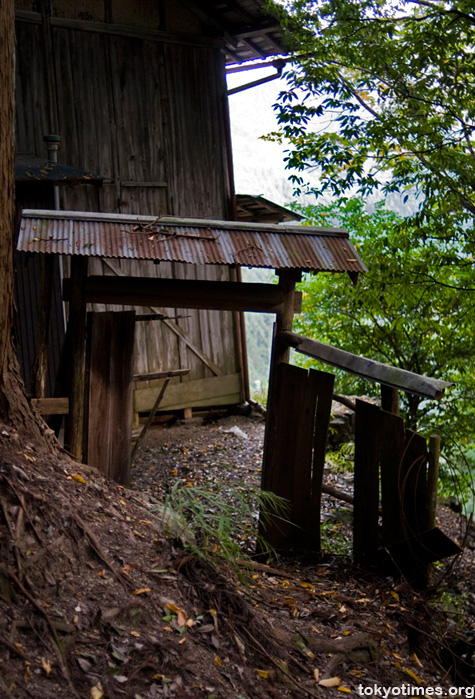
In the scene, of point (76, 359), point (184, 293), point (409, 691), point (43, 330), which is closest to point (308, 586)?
point (409, 691)

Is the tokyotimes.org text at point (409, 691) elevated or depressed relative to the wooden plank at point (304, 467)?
depressed

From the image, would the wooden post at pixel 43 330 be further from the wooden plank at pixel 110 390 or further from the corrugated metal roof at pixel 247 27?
the corrugated metal roof at pixel 247 27

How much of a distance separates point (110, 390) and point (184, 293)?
1.39 metres

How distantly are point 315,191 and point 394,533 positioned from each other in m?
6.53

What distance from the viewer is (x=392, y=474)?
4.70 metres

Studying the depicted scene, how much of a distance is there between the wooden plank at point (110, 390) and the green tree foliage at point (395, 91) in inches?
175

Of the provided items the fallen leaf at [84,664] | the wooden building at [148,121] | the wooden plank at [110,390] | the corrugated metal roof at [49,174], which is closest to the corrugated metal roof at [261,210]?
the wooden building at [148,121]

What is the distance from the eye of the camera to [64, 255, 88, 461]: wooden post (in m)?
5.57

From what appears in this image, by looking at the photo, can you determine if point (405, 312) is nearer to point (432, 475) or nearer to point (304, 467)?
point (304, 467)

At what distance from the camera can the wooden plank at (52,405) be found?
5543 millimetres

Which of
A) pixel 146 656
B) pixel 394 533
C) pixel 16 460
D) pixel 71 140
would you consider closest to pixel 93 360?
pixel 16 460

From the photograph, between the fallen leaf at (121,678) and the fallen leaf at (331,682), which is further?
the fallen leaf at (331,682)

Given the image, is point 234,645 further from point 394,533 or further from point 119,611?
point 394,533

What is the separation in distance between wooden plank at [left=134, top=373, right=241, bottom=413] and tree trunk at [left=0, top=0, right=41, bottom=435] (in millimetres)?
5749
